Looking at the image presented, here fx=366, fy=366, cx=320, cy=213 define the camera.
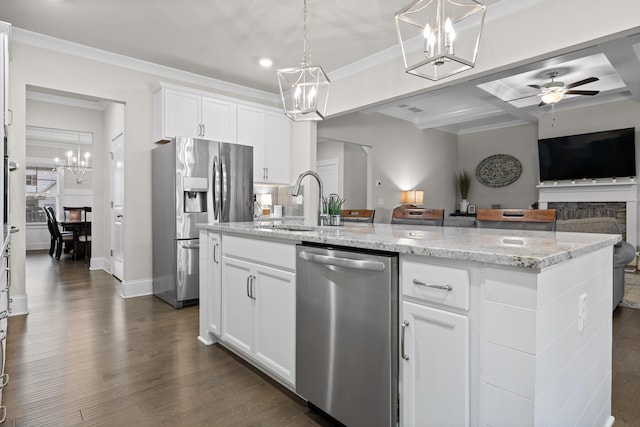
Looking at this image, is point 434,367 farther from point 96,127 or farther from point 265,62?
point 96,127

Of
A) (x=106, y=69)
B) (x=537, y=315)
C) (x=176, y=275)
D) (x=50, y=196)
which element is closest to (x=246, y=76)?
(x=106, y=69)

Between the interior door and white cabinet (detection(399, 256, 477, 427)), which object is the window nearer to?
the interior door

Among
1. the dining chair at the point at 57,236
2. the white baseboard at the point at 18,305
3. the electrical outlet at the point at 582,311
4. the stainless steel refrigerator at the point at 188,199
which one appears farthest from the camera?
the dining chair at the point at 57,236

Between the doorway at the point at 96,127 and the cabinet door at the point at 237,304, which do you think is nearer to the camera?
the cabinet door at the point at 237,304

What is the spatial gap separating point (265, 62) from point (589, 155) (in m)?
5.64

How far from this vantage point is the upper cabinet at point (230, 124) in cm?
418

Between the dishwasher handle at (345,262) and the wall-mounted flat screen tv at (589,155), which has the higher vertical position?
the wall-mounted flat screen tv at (589,155)

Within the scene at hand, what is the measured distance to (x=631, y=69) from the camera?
14.4ft

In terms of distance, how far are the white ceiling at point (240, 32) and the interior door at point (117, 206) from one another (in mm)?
1522

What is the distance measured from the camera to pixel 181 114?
4250 mm

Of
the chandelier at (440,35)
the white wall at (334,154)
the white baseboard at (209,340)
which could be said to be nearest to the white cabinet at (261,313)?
the white baseboard at (209,340)

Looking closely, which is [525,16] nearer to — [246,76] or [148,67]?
[246,76]

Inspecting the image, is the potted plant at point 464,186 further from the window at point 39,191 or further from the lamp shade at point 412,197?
the window at point 39,191

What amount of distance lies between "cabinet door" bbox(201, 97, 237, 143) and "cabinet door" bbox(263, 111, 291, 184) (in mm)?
523
